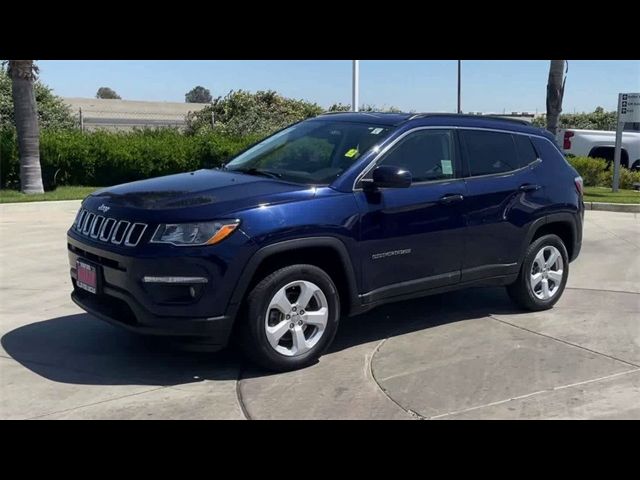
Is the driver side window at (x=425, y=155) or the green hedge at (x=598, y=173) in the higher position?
the driver side window at (x=425, y=155)

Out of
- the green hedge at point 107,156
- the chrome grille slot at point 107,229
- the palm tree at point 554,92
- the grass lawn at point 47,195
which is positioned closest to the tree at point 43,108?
the green hedge at point 107,156

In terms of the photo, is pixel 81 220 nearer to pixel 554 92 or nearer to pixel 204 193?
pixel 204 193

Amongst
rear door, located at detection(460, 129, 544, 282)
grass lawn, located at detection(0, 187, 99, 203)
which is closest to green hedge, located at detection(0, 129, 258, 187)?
grass lawn, located at detection(0, 187, 99, 203)

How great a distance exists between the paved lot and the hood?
3.31 ft

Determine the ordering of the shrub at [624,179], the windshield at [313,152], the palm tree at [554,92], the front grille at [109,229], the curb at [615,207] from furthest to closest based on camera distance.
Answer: the shrub at [624,179]
the palm tree at [554,92]
the curb at [615,207]
the windshield at [313,152]
the front grille at [109,229]

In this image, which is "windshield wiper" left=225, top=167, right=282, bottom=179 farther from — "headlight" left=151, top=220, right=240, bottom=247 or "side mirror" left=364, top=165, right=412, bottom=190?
"headlight" left=151, top=220, right=240, bottom=247

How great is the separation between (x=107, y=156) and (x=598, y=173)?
12.0 meters

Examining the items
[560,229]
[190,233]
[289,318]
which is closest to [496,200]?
[560,229]

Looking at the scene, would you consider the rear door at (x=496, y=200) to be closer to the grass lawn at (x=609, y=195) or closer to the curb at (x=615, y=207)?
the curb at (x=615, y=207)

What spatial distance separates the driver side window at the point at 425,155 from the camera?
18.2ft

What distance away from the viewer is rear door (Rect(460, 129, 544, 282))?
19.3 feet

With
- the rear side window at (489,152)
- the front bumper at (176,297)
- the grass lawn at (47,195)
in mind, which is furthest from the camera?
the grass lawn at (47,195)

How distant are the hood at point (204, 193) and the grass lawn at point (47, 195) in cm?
895

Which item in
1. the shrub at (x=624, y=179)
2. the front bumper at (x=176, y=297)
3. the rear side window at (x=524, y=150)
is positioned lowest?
the shrub at (x=624, y=179)
